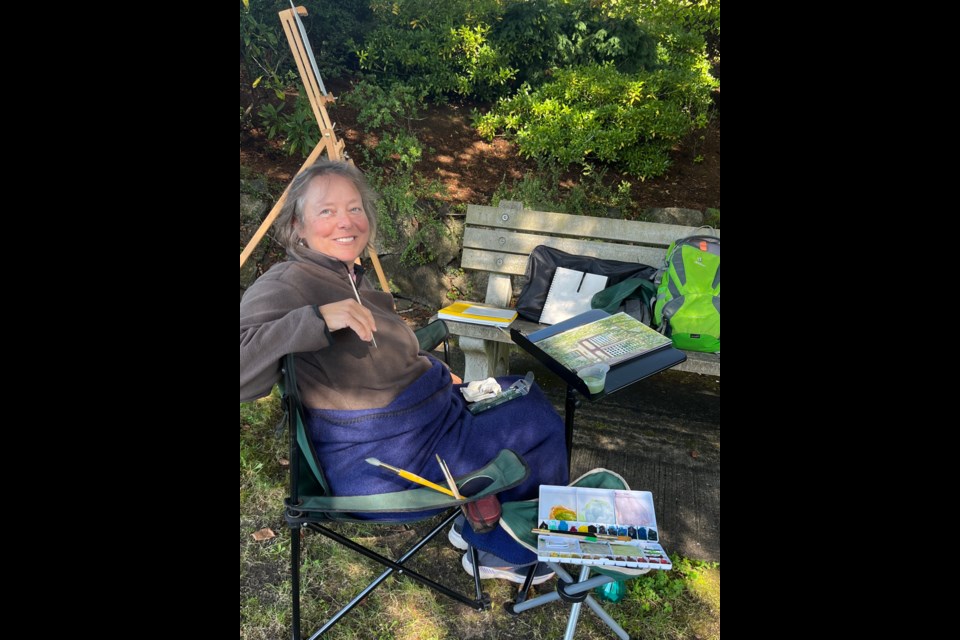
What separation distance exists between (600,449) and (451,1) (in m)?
4.56

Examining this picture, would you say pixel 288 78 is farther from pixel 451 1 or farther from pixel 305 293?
pixel 305 293

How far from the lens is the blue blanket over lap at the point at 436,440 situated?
1827 mm

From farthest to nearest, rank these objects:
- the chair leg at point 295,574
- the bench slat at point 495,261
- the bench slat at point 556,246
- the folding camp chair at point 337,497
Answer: the bench slat at point 495,261 → the bench slat at point 556,246 → the chair leg at point 295,574 → the folding camp chair at point 337,497

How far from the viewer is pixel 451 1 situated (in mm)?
5660

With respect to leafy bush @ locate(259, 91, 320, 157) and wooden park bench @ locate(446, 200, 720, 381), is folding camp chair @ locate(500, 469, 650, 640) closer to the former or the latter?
wooden park bench @ locate(446, 200, 720, 381)

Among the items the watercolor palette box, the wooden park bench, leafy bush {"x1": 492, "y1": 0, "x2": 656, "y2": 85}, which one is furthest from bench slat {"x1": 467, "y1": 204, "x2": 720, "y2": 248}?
leafy bush {"x1": 492, "y1": 0, "x2": 656, "y2": 85}

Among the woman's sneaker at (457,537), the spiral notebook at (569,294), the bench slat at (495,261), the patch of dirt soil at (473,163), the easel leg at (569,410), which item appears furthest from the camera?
the patch of dirt soil at (473,163)

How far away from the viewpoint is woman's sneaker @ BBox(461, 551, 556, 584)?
2250mm

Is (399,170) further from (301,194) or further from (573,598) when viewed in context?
(573,598)

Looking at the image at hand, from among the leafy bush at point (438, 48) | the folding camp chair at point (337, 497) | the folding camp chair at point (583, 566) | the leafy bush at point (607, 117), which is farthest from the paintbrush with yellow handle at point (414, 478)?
the leafy bush at point (438, 48)

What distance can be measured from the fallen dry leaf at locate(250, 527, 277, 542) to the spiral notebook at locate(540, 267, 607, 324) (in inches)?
68.2

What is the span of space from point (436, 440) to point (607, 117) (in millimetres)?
3981

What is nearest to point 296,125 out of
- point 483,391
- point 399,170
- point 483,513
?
point 399,170

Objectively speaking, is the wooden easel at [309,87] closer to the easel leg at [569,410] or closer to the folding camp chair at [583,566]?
the easel leg at [569,410]
